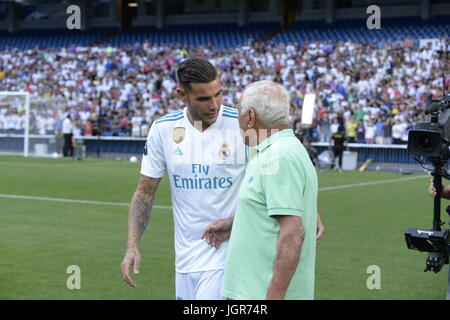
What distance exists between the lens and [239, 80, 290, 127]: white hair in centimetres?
362

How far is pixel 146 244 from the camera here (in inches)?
443

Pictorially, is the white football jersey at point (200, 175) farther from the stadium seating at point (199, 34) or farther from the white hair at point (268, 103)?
the stadium seating at point (199, 34)

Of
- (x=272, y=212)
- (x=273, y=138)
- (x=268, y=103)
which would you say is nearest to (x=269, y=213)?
(x=272, y=212)

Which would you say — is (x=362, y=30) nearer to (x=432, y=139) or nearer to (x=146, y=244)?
(x=146, y=244)

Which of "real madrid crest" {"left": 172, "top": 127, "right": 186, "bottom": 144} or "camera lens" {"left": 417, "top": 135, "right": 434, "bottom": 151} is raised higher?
"real madrid crest" {"left": 172, "top": 127, "right": 186, "bottom": 144}

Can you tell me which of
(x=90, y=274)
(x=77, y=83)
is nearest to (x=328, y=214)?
(x=90, y=274)

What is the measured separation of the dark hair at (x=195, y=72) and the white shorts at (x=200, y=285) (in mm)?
1144

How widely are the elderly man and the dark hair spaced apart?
2.68 ft

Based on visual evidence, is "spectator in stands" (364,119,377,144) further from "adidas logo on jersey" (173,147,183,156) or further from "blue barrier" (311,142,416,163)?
"adidas logo on jersey" (173,147,183,156)

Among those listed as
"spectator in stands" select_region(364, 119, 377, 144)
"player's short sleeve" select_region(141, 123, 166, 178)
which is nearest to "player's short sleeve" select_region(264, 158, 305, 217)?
"player's short sleeve" select_region(141, 123, 166, 178)

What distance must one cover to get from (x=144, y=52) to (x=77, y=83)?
4044 millimetres

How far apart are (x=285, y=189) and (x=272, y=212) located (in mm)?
122

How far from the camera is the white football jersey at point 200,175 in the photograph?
4.64 m

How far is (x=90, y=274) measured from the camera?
9070 millimetres
